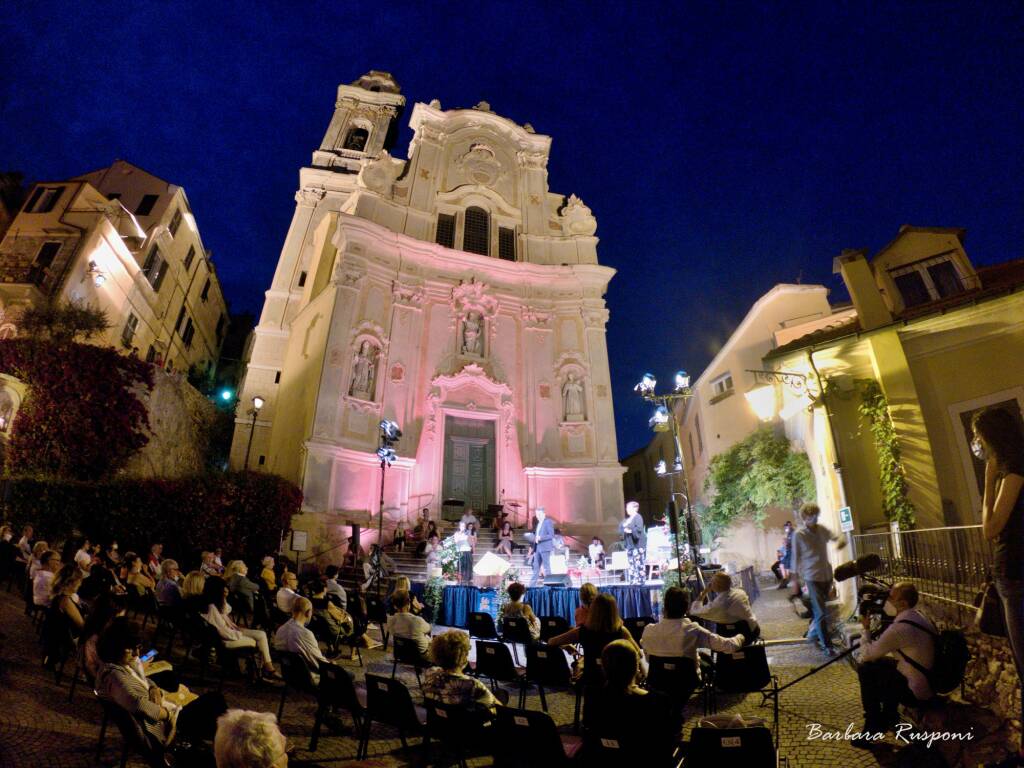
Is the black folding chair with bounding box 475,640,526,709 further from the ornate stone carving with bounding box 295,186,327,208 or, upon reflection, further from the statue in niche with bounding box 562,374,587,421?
the ornate stone carving with bounding box 295,186,327,208

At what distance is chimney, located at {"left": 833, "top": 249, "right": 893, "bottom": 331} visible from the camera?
31.7 feet

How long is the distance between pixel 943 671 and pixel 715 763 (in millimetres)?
2338

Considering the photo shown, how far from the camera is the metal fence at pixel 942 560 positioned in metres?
5.20

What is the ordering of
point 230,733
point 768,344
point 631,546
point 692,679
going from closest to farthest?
1. point 230,733
2. point 692,679
3. point 631,546
4. point 768,344

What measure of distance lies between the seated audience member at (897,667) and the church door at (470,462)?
15080 millimetres

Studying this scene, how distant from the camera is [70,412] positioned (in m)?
14.2

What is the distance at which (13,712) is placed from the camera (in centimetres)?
444

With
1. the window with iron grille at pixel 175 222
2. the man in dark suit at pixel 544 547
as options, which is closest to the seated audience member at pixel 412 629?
the man in dark suit at pixel 544 547

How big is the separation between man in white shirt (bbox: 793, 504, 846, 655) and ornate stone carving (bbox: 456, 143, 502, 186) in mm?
22089

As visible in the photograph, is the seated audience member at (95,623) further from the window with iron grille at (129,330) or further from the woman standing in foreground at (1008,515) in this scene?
the window with iron grille at (129,330)

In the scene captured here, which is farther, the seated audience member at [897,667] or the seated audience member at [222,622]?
the seated audience member at [222,622]

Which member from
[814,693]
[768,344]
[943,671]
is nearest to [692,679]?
[943,671]

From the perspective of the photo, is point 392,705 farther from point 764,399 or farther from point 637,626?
point 764,399

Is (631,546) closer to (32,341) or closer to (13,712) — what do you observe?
(13,712)
